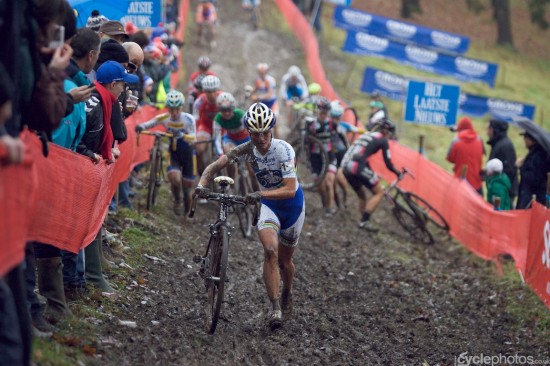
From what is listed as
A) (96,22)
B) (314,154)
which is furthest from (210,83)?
(96,22)

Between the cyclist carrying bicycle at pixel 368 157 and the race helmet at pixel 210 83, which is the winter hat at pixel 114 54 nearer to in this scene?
the race helmet at pixel 210 83

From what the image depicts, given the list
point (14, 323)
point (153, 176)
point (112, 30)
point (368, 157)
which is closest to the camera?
point (14, 323)

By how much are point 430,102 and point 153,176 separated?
8.75 metres

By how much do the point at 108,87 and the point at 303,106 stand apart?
12131mm

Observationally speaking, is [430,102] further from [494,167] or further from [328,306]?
[328,306]

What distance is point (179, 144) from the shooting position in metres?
13.5

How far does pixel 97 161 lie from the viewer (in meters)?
7.73

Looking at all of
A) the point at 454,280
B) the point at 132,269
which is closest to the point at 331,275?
the point at 454,280

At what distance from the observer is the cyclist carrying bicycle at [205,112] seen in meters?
14.3

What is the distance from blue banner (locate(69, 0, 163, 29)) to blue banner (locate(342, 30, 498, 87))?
19689 mm

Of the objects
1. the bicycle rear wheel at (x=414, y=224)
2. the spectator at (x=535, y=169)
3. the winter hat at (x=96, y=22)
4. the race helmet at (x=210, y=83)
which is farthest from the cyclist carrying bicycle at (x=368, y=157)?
the winter hat at (x=96, y=22)

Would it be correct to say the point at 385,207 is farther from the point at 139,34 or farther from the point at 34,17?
the point at 34,17

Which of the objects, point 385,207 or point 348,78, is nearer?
point 385,207

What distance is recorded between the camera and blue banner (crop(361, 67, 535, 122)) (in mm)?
30339
